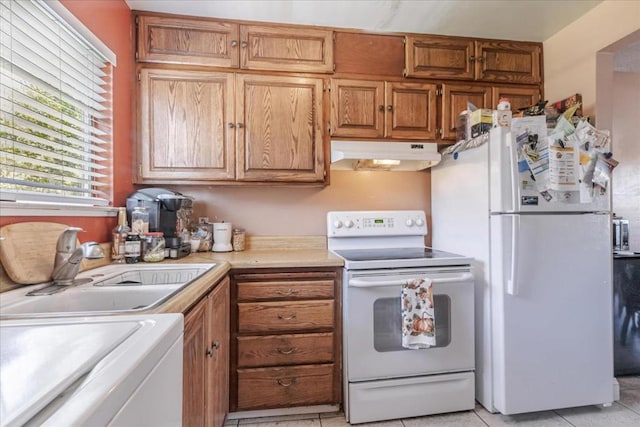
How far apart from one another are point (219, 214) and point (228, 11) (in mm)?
1263

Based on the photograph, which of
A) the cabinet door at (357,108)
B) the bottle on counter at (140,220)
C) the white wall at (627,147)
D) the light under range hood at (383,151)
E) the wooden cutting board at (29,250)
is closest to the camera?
the wooden cutting board at (29,250)

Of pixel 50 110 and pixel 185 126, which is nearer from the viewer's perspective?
pixel 50 110

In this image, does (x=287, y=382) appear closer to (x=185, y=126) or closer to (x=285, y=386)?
(x=285, y=386)

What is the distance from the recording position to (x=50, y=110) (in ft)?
4.09

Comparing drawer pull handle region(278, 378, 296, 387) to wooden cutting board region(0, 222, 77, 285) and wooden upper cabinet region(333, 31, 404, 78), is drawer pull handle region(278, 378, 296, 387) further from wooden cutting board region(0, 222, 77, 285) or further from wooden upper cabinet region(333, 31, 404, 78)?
wooden upper cabinet region(333, 31, 404, 78)

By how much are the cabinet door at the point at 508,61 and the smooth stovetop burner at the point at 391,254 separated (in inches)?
48.9

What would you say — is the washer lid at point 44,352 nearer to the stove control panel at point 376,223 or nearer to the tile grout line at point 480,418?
the stove control panel at point 376,223

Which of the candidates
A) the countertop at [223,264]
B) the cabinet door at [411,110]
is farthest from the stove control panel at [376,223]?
the cabinet door at [411,110]

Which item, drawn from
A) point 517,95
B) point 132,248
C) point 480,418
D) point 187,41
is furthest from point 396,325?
point 187,41

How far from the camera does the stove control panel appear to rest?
7.05ft

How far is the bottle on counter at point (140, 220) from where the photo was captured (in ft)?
5.60

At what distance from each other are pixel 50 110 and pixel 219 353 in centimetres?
121

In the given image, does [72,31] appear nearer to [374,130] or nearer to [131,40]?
[131,40]

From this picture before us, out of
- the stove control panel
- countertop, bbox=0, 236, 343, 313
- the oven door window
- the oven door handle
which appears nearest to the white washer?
countertop, bbox=0, 236, 343, 313
